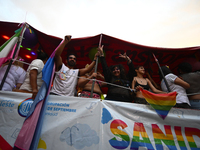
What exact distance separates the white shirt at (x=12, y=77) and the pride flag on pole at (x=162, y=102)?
258 cm

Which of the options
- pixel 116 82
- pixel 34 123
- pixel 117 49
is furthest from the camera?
pixel 117 49

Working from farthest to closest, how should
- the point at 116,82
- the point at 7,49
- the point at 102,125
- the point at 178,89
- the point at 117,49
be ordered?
1. the point at 117,49
2. the point at 116,82
3. the point at 178,89
4. the point at 7,49
5. the point at 102,125

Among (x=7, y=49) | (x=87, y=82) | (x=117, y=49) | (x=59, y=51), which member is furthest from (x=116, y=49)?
(x=7, y=49)

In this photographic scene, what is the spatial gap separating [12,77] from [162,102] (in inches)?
113

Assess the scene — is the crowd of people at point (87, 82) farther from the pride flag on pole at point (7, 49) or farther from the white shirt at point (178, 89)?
the pride flag on pole at point (7, 49)

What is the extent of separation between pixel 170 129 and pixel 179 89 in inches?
36.4

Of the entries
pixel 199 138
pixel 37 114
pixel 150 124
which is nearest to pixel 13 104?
pixel 37 114

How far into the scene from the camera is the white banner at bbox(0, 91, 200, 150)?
1.43 m

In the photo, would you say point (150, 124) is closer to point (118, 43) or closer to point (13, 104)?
point (118, 43)

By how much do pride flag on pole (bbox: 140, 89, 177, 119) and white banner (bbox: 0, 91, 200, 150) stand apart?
8cm

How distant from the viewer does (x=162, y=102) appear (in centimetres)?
175

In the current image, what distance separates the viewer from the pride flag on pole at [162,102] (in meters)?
1.71

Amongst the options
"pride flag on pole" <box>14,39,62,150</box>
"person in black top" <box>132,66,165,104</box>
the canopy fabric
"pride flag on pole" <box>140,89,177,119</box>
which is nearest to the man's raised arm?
"pride flag on pole" <box>14,39,62,150</box>

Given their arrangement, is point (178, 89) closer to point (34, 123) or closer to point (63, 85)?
point (63, 85)
